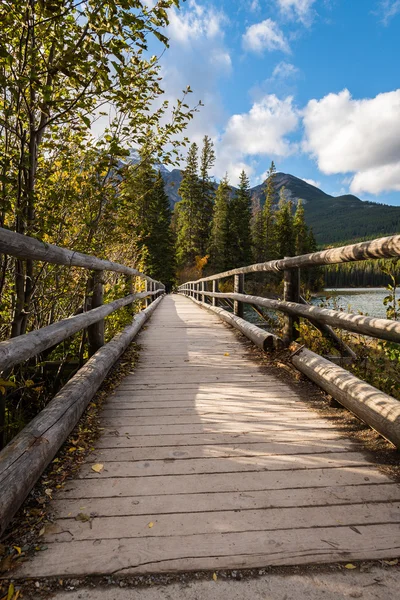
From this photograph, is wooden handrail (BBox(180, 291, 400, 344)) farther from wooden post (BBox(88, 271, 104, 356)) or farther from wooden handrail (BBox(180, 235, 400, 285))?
wooden post (BBox(88, 271, 104, 356))

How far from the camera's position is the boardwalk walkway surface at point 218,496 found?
1.33 m

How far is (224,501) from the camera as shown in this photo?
5.39ft

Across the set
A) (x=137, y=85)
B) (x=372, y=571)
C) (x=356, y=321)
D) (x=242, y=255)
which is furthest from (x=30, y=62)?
(x=242, y=255)

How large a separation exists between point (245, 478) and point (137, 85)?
141 inches

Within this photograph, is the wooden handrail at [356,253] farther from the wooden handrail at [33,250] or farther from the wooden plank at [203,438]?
the wooden handrail at [33,250]

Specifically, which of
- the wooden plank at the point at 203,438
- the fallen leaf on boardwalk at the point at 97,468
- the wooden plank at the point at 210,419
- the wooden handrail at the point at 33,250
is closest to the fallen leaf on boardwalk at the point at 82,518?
the fallen leaf on boardwalk at the point at 97,468

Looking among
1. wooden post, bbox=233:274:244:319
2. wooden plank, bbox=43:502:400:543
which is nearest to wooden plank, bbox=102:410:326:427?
wooden plank, bbox=43:502:400:543

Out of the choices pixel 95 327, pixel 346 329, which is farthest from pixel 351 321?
pixel 95 327

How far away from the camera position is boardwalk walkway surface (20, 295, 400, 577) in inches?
52.5

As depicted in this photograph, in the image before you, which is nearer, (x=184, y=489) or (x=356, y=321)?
(x=184, y=489)

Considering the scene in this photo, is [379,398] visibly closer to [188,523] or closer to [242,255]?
[188,523]

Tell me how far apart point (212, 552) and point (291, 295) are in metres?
2.90

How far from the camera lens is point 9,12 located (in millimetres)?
2146

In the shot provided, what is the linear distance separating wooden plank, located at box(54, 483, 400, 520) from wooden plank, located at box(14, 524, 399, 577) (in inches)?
6.7
